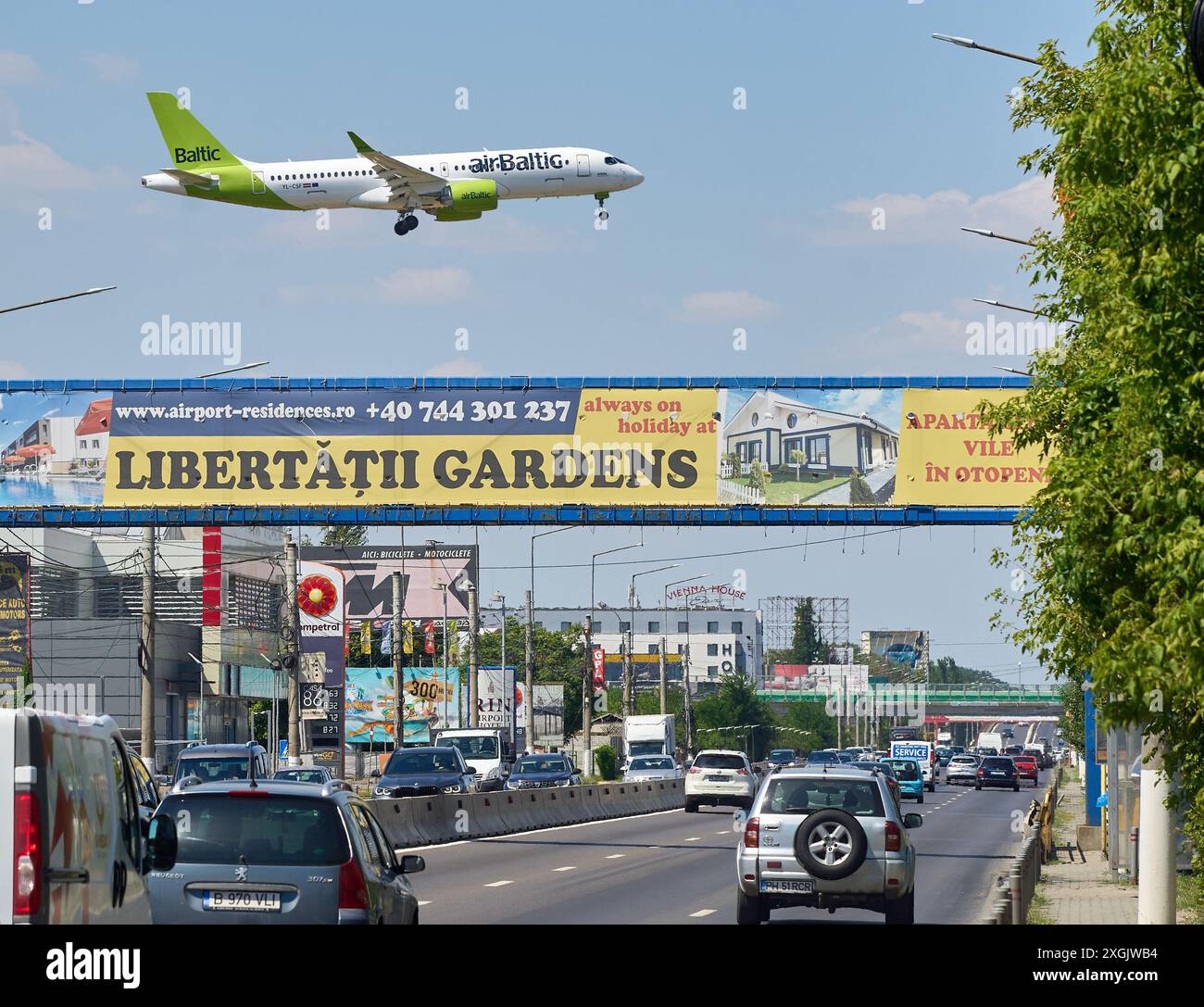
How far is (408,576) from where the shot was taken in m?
109

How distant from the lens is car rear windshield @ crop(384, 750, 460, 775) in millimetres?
42000

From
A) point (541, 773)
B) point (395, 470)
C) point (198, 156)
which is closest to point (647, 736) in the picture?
point (541, 773)

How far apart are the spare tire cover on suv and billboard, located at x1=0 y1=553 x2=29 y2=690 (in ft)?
211

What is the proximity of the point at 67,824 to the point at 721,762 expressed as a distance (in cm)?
4503

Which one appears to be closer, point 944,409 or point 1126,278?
point 1126,278

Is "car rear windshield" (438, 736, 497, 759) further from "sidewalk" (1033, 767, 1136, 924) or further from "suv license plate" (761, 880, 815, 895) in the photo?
"suv license plate" (761, 880, 815, 895)

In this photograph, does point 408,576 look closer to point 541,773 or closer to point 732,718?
point 732,718

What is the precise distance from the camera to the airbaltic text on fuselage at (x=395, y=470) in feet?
147

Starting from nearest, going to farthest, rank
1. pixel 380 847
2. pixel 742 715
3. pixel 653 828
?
pixel 380 847 → pixel 653 828 → pixel 742 715

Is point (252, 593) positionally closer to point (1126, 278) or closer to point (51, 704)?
point (51, 704)

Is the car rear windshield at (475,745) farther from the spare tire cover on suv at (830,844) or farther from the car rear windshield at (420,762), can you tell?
the spare tire cover on suv at (830,844)

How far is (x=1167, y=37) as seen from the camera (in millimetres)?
12484

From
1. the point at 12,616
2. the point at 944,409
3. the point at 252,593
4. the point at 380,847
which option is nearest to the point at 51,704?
the point at 12,616
